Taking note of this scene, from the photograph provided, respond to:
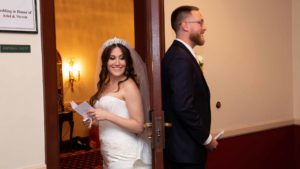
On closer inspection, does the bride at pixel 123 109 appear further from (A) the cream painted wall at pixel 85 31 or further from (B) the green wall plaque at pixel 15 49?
(A) the cream painted wall at pixel 85 31

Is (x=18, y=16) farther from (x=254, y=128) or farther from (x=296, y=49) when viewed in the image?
(x=296, y=49)

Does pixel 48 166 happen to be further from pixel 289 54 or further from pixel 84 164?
pixel 84 164

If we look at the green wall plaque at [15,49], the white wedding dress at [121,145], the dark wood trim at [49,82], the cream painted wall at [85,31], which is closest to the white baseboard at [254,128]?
the white wedding dress at [121,145]

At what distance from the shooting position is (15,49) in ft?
6.54

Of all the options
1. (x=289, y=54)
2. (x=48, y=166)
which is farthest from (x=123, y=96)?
(x=289, y=54)

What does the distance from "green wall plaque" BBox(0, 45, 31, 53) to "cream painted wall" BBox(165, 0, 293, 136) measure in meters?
1.04

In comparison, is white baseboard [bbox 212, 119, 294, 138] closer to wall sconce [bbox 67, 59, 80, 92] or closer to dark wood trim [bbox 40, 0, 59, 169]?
dark wood trim [bbox 40, 0, 59, 169]

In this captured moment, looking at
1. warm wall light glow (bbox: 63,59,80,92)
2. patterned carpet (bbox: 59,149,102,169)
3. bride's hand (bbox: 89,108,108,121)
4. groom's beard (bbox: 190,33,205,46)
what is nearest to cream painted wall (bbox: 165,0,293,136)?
groom's beard (bbox: 190,33,205,46)

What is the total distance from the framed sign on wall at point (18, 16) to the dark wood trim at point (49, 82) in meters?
0.05

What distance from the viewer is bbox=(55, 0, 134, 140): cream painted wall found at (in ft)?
21.1

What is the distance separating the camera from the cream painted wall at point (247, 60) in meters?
2.94

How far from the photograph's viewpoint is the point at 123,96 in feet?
7.30

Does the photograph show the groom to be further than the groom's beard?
No

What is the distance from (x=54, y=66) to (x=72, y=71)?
4.51 meters
